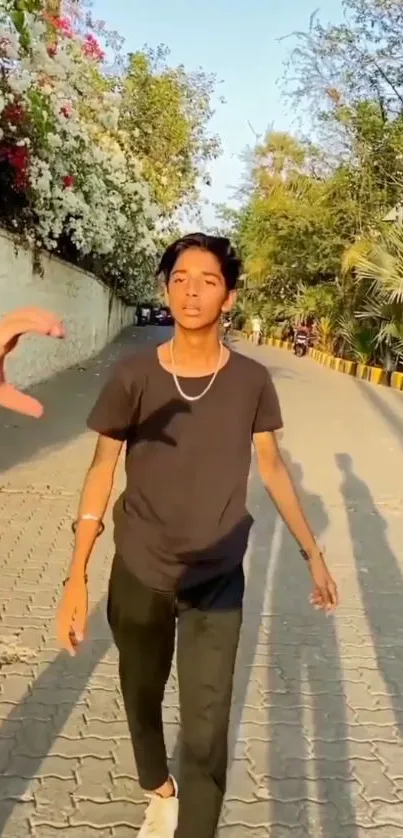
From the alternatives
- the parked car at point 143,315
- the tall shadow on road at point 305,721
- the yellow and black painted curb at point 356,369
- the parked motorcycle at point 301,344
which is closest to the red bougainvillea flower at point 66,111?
the yellow and black painted curb at point 356,369

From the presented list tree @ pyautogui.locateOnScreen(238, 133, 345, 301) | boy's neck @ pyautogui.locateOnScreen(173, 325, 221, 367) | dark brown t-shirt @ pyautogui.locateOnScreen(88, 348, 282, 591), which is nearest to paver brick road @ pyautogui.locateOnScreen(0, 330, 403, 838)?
dark brown t-shirt @ pyautogui.locateOnScreen(88, 348, 282, 591)

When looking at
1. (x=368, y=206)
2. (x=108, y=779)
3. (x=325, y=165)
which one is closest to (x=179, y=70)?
(x=325, y=165)

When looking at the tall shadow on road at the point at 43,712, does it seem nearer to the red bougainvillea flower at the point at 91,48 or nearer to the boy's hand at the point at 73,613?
the boy's hand at the point at 73,613

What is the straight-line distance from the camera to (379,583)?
620 centimetres

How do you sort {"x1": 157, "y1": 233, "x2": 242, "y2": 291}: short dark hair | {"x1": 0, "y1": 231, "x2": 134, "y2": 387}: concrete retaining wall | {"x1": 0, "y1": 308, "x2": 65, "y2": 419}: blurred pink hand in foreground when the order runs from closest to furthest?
{"x1": 0, "y1": 308, "x2": 65, "y2": 419}: blurred pink hand in foreground → {"x1": 157, "y1": 233, "x2": 242, "y2": 291}: short dark hair → {"x1": 0, "y1": 231, "x2": 134, "y2": 387}: concrete retaining wall

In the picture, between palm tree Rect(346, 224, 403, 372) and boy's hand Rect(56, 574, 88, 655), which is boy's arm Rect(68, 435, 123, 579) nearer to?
boy's hand Rect(56, 574, 88, 655)

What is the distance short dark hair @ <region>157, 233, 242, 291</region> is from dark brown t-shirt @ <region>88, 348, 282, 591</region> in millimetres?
284

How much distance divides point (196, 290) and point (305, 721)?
6.83 ft

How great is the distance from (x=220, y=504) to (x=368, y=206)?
23223 millimetres

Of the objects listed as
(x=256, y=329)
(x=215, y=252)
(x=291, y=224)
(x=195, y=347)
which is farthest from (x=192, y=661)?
(x=256, y=329)

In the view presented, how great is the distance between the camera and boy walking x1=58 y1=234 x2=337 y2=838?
2688 millimetres

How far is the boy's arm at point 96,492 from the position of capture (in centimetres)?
274

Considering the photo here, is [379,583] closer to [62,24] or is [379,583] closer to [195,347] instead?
[195,347]

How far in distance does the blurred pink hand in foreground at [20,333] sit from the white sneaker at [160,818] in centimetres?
177
